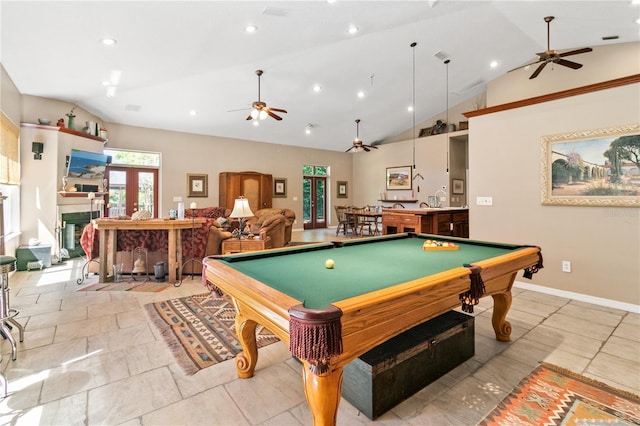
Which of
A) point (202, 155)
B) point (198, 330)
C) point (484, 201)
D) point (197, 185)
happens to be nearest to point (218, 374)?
point (198, 330)

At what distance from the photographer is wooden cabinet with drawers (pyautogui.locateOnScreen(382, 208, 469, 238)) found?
557cm

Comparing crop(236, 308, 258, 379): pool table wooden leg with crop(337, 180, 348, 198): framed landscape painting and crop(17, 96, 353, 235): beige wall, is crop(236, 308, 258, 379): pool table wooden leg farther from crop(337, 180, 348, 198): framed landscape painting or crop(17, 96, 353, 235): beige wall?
crop(337, 180, 348, 198): framed landscape painting

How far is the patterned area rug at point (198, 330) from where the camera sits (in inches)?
92.7

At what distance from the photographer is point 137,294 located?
3.90 metres

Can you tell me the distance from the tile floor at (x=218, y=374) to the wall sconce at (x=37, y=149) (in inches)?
141

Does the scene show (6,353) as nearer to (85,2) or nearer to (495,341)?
(85,2)

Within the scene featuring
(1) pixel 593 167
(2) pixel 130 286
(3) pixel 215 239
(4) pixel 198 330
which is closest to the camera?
(4) pixel 198 330

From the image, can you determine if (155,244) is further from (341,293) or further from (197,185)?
(197,185)

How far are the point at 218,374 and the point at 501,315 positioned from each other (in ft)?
7.58

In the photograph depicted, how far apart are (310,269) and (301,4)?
3660mm

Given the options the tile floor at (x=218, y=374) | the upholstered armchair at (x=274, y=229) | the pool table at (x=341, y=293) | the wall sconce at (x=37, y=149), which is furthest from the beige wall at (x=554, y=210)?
the wall sconce at (x=37, y=149)

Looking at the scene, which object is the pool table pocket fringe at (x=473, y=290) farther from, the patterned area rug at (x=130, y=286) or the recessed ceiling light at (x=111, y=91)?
the recessed ceiling light at (x=111, y=91)

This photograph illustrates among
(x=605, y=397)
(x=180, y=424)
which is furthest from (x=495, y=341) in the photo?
(x=180, y=424)

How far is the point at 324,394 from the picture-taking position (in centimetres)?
128
